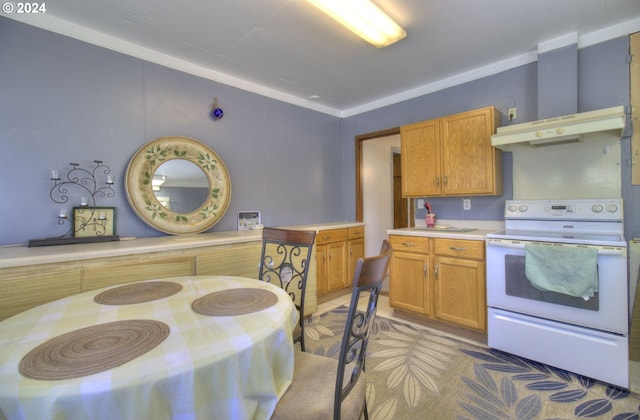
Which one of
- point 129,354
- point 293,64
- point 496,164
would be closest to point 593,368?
point 496,164

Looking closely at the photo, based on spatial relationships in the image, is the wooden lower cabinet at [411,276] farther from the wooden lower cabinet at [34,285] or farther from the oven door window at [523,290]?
the wooden lower cabinet at [34,285]

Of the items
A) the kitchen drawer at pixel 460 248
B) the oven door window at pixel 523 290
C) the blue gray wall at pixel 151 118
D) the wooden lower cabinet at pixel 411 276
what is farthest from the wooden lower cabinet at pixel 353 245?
the oven door window at pixel 523 290

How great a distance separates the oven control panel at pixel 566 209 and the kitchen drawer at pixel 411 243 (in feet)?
2.55

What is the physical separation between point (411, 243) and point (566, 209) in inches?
48.9

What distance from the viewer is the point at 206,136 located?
2791 mm

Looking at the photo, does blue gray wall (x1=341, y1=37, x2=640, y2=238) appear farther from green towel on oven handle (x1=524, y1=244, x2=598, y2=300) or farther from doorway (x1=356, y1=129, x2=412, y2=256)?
green towel on oven handle (x1=524, y1=244, x2=598, y2=300)

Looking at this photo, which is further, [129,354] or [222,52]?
[222,52]

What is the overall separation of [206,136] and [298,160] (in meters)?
1.18

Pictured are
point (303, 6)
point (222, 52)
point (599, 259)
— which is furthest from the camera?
point (222, 52)

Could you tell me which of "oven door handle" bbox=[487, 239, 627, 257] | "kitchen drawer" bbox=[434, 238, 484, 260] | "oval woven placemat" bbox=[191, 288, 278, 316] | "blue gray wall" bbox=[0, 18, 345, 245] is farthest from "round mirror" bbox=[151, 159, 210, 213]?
"oven door handle" bbox=[487, 239, 627, 257]

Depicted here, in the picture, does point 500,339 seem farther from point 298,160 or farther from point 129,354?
point 298,160

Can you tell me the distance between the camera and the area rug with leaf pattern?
5.27 feet

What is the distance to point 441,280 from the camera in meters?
2.56

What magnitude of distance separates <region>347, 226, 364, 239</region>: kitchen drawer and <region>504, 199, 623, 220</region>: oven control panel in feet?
5.43
